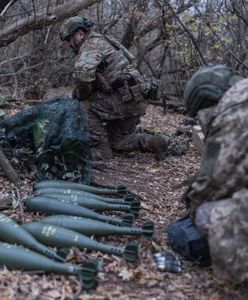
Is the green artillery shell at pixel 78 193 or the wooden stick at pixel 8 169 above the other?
the wooden stick at pixel 8 169

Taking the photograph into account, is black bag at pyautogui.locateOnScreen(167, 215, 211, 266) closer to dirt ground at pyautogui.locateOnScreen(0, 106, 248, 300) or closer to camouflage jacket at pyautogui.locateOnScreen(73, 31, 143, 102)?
dirt ground at pyautogui.locateOnScreen(0, 106, 248, 300)

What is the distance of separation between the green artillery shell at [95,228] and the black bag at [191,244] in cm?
22

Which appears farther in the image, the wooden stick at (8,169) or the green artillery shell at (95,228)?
the wooden stick at (8,169)

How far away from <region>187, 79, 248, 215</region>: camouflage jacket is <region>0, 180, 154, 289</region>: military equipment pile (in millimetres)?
717

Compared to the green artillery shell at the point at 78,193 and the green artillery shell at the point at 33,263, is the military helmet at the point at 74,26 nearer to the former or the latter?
the green artillery shell at the point at 78,193

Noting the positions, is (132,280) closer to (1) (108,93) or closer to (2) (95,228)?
(2) (95,228)

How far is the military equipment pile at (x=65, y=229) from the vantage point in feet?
11.4

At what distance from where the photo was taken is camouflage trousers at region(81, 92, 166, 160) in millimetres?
6582

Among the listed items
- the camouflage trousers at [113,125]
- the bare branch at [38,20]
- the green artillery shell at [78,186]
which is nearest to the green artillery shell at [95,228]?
the green artillery shell at [78,186]

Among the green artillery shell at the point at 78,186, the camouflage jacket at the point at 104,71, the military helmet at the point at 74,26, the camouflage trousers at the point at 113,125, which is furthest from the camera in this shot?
the camouflage trousers at the point at 113,125

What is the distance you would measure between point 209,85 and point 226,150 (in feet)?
1.79

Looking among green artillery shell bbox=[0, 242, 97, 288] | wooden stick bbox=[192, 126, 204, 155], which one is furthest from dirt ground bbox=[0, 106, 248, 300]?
wooden stick bbox=[192, 126, 204, 155]

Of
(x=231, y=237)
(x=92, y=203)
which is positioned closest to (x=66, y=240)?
(x=92, y=203)

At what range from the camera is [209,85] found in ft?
11.9
